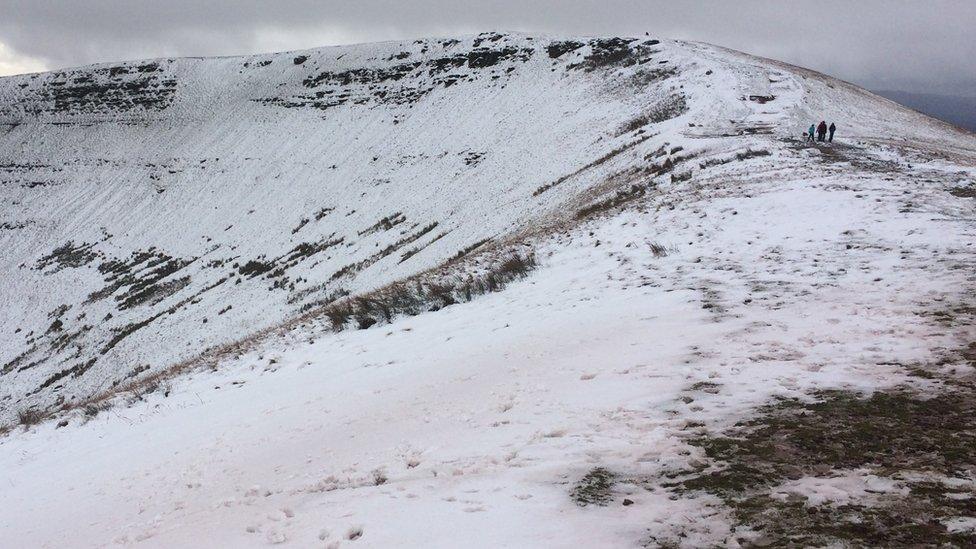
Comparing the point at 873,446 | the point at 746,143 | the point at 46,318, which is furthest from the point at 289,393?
the point at 46,318

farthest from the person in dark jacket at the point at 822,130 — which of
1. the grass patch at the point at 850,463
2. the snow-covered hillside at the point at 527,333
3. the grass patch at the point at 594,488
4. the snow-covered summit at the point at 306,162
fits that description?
the grass patch at the point at 594,488

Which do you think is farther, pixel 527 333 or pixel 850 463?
pixel 527 333

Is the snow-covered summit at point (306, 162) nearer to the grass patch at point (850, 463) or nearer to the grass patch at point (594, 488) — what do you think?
the grass patch at point (850, 463)

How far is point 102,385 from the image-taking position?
22.6m

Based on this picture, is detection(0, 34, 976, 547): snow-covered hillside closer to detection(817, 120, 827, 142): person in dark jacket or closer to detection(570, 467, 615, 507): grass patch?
detection(570, 467, 615, 507): grass patch

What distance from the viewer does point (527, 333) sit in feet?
27.2

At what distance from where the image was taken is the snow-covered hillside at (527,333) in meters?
4.62

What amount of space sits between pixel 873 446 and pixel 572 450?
2.33 metres

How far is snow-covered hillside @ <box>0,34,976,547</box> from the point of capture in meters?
4.62

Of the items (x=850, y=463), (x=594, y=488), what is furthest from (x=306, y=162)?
(x=850, y=463)

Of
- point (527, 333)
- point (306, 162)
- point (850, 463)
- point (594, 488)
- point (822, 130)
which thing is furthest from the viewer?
point (306, 162)

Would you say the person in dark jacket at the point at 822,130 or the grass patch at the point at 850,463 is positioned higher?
the person in dark jacket at the point at 822,130

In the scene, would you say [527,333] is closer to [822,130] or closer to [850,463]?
[850,463]

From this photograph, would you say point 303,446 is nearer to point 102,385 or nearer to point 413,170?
point 102,385
